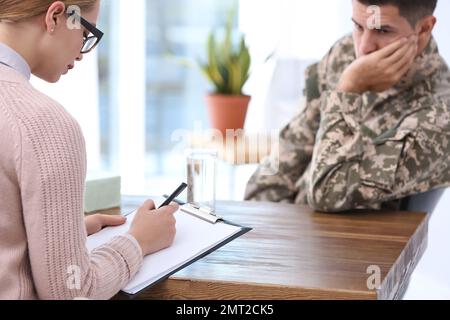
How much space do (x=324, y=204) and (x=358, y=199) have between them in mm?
84

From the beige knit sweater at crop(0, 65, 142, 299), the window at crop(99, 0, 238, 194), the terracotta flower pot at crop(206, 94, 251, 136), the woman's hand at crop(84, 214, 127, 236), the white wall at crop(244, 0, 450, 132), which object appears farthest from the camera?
the window at crop(99, 0, 238, 194)

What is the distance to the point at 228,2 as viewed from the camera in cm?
422

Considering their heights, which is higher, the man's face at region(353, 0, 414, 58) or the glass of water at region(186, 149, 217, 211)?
the man's face at region(353, 0, 414, 58)

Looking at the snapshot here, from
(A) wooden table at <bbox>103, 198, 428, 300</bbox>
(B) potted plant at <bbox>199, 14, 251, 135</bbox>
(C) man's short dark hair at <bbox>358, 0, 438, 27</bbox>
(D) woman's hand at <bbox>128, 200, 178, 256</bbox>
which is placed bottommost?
(A) wooden table at <bbox>103, 198, 428, 300</bbox>

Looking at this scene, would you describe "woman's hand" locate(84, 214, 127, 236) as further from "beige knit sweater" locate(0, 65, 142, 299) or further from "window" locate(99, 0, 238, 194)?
"window" locate(99, 0, 238, 194)

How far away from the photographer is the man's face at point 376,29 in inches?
66.4

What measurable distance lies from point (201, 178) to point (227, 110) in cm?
166

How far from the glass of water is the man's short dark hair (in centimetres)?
56

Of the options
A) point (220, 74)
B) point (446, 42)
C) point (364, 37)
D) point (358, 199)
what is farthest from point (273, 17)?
point (358, 199)

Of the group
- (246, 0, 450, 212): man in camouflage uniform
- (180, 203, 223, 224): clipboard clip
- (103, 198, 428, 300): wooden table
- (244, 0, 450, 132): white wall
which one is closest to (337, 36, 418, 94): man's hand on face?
(246, 0, 450, 212): man in camouflage uniform

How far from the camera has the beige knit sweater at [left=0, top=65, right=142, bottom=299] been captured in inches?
34.7

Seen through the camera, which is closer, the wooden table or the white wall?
the wooden table

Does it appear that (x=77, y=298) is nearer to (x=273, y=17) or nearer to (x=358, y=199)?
(x=358, y=199)

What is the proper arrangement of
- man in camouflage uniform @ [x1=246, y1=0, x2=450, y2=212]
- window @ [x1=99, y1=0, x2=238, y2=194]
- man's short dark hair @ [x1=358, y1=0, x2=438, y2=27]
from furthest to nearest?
window @ [x1=99, y1=0, x2=238, y2=194]
man's short dark hair @ [x1=358, y1=0, x2=438, y2=27]
man in camouflage uniform @ [x1=246, y1=0, x2=450, y2=212]
